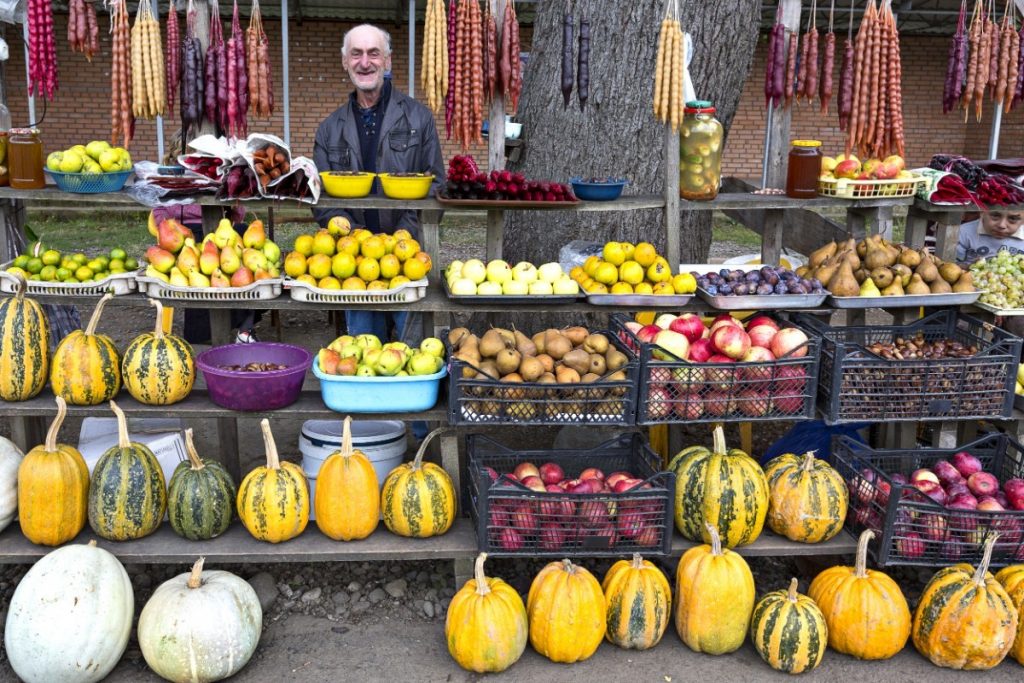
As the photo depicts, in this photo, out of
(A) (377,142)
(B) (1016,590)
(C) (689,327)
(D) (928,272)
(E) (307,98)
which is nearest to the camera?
(B) (1016,590)

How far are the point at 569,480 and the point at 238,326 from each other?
3.77m

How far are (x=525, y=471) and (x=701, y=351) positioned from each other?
0.94 m

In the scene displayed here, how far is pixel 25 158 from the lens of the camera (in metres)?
4.15

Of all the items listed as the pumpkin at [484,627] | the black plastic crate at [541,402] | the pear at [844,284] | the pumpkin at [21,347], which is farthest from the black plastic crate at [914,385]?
the pumpkin at [21,347]

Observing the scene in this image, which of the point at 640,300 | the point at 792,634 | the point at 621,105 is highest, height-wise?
the point at 621,105

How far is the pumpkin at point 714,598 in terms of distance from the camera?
12.1 feet

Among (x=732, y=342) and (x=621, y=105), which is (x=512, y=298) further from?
(x=621, y=105)

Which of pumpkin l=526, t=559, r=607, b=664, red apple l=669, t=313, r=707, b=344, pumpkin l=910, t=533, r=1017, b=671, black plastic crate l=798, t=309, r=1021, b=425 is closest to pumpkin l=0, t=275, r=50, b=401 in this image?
pumpkin l=526, t=559, r=607, b=664

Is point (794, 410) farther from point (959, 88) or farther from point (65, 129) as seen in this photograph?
point (65, 129)

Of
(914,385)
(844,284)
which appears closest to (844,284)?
(844,284)

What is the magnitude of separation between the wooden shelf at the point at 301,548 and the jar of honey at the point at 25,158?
1.51 meters

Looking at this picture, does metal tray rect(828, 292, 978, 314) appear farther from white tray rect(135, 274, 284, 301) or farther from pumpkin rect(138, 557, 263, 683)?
pumpkin rect(138, 557, 263, 683)

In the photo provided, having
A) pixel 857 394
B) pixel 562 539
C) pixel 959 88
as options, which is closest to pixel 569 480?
pixel 562 539

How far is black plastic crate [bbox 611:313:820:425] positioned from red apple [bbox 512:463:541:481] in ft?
1.71
